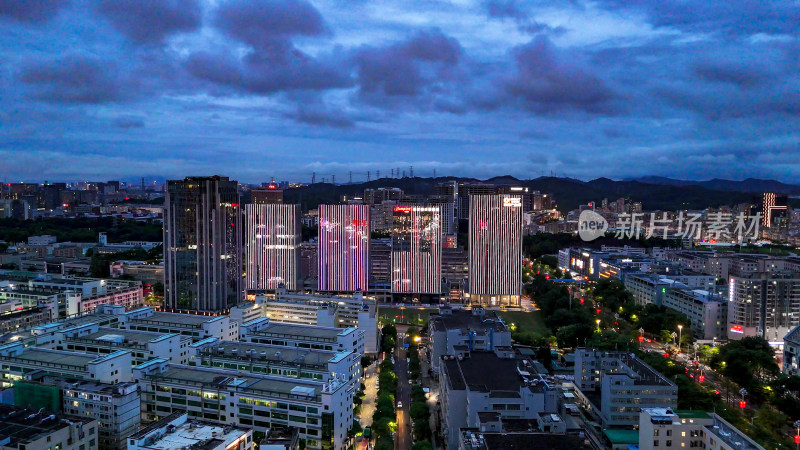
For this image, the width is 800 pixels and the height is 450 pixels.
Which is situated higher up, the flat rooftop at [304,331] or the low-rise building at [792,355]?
the flat rooftop at [304,331]

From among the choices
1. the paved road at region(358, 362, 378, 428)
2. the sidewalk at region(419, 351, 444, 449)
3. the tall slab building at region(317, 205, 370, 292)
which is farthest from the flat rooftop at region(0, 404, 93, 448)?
the tall slab building at region(317, 205, 370, 292)

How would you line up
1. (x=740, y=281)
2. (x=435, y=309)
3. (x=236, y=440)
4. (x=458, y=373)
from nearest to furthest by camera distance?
(x=236, y=440) → (x=458, y=373) → (x=740, y=281) → (x=435, y=309)

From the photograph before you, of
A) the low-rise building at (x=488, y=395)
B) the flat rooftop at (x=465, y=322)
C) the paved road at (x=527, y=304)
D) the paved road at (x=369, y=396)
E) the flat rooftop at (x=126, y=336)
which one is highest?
the flat rooftop at (x=126, y=336)

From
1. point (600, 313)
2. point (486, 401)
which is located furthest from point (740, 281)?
point (486, 401)

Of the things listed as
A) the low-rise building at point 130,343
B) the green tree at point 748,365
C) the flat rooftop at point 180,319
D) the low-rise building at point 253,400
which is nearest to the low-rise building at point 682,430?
the low-rise building at point 253,400

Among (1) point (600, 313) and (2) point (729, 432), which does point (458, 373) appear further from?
(1) point (600, 313)

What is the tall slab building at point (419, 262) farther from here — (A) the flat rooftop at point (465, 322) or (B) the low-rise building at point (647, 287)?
(B) the low-rise building at point (647, 287)

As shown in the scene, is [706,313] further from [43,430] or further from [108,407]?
[43,430]
